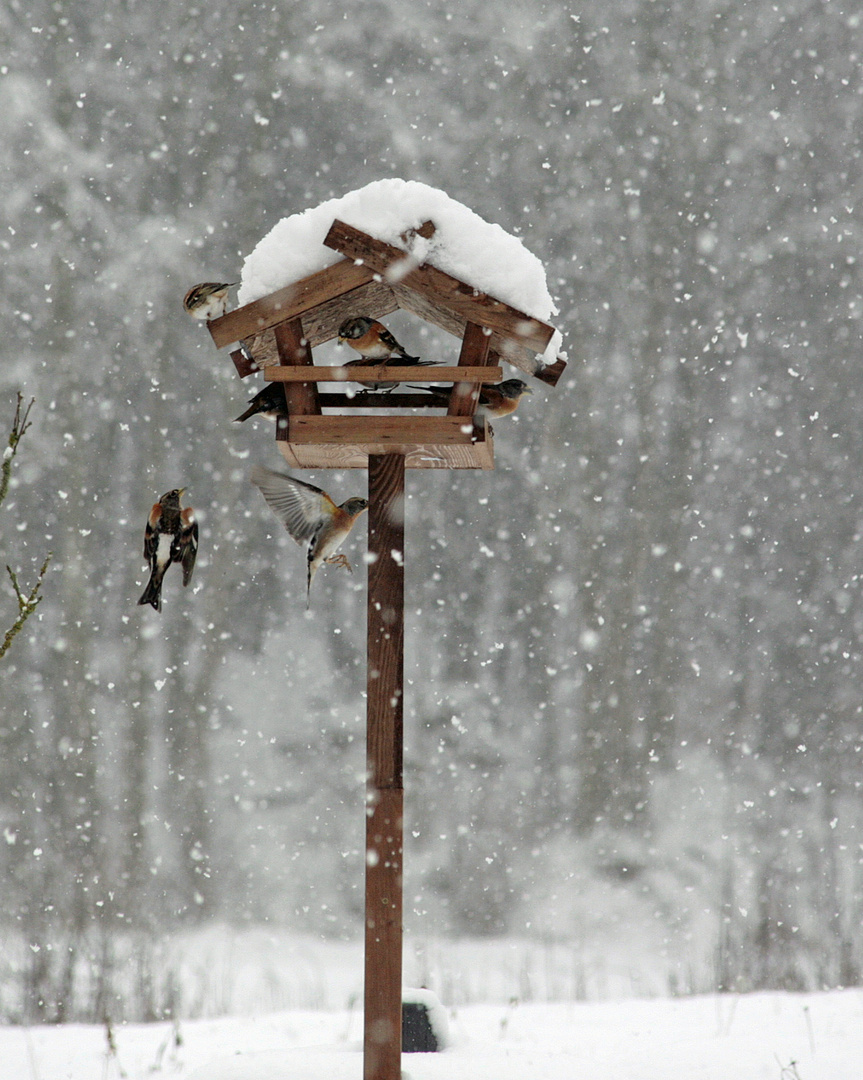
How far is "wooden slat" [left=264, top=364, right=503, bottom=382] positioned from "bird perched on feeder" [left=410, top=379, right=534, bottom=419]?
0.20 m

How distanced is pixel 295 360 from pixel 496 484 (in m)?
2.87

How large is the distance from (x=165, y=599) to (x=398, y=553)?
2776mm

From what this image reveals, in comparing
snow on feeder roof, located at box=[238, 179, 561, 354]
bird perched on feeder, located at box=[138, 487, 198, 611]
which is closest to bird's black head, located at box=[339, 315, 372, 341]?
snow on feeder roof, located at box=[238, 179, 561, 354]

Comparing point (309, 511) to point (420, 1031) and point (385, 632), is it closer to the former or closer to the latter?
point (385, 632)

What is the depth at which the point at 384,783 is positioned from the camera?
5.91ft

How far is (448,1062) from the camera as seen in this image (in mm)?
2137

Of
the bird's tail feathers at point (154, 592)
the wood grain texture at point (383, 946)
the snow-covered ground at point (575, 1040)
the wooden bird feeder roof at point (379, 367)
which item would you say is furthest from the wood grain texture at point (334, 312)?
the snow-covered ground at point (575, 1040)

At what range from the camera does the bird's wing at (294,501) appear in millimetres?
1888

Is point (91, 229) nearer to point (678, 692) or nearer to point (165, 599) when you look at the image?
point (165, 599)

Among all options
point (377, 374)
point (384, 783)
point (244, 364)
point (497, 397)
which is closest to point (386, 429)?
point (377, 374)

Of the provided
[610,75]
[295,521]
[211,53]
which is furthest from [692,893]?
[211,53]

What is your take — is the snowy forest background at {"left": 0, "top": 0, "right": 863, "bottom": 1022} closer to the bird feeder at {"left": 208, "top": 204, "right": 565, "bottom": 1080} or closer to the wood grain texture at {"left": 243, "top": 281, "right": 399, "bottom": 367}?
the wood grain texture at {"left": 243, "top": 281, "right": 399, "bottom": 367}

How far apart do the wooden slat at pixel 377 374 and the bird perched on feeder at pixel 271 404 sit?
13 centimetres

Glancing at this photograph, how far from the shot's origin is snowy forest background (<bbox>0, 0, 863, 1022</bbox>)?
4.45 metres
